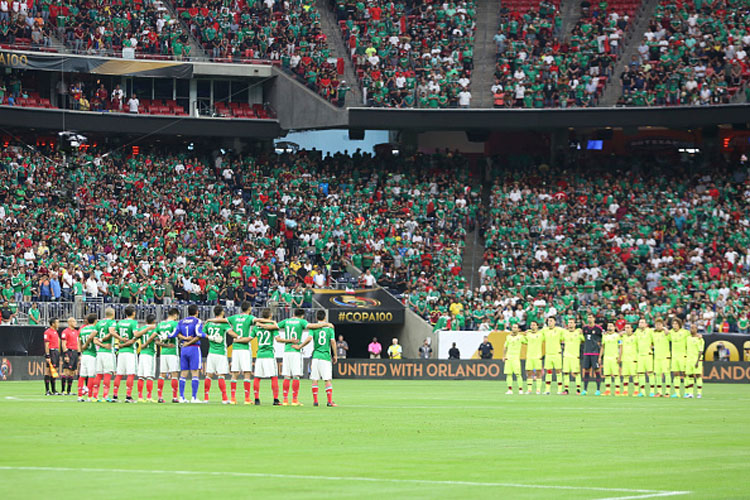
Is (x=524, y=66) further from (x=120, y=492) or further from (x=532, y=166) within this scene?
(x=120, y=492)

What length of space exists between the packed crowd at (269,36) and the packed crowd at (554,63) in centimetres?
836

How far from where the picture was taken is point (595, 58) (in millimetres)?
62156

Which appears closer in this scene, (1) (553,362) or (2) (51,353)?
(2) (51,353)

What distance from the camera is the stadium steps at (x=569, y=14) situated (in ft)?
212

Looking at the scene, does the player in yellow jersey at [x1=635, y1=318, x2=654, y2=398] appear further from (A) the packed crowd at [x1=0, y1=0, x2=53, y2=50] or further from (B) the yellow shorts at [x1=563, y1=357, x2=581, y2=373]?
(A) the packed crowd at [x1=0, y1=0, x2=53, y2=50]

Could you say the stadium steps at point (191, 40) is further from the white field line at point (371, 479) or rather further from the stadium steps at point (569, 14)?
the white field line at point (371, 479)

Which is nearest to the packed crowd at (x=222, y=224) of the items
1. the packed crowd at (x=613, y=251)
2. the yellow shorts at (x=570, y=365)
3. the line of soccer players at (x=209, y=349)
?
the packed crowd at (x=613, y=251)

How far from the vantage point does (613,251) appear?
5656cm

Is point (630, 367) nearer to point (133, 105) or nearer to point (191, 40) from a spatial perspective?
point (133, 105)

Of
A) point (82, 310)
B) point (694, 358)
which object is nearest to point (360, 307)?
point (82, 310)

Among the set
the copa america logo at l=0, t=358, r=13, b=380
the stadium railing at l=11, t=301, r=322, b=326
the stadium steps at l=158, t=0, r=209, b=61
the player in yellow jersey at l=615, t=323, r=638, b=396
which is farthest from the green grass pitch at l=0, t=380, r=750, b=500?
the stadium steps at l=158, t=0, r=209, b=61

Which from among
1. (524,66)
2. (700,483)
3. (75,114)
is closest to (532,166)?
(524,66)

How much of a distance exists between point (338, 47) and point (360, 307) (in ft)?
54.3

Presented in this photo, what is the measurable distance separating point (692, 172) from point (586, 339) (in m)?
25.8
